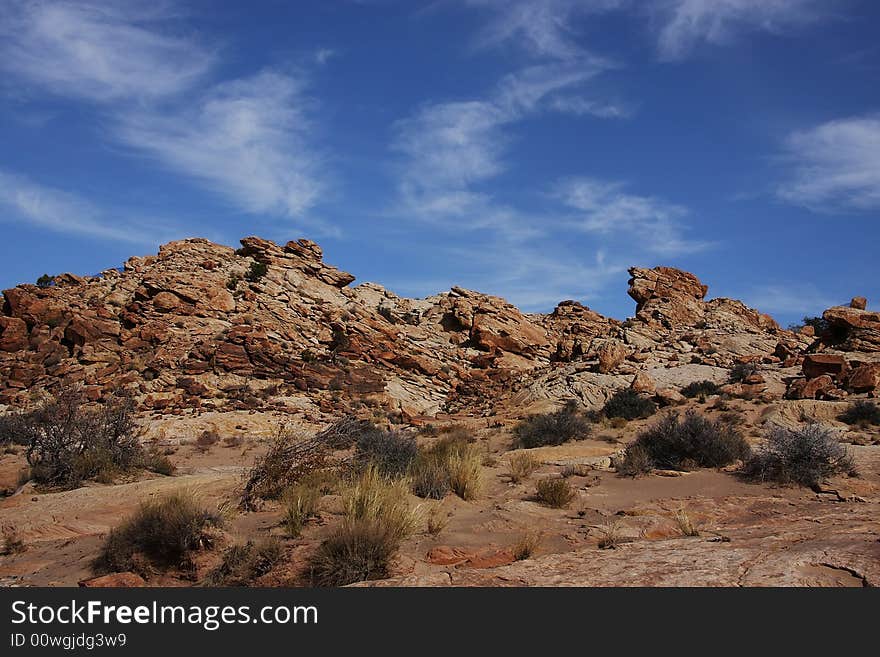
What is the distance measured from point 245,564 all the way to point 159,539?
1212mm

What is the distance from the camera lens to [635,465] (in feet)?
39.5

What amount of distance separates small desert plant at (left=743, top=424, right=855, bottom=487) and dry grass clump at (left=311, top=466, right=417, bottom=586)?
293 inches

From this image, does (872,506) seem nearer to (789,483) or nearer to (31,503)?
(789,483)

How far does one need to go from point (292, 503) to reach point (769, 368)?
2367cm

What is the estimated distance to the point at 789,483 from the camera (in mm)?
10508

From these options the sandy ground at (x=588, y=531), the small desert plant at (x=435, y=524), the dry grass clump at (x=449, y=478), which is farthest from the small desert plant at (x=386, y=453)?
the small desert plant at (x=435, y=524)

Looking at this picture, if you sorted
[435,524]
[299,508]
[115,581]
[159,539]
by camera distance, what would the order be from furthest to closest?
[299,508], [435,524], [159,539], [115,581]

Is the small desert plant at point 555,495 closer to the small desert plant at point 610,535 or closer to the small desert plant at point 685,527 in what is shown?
the small desert plant at point 610,535

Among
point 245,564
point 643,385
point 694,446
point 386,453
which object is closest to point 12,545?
point 245,564

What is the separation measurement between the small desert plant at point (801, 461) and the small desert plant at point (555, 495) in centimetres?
391

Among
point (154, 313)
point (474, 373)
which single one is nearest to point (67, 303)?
point (154, 313)

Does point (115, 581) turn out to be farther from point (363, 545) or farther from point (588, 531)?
point (588, 531)

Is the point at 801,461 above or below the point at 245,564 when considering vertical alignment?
above

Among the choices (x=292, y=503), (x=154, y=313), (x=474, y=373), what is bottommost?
(x=292, y=503)
